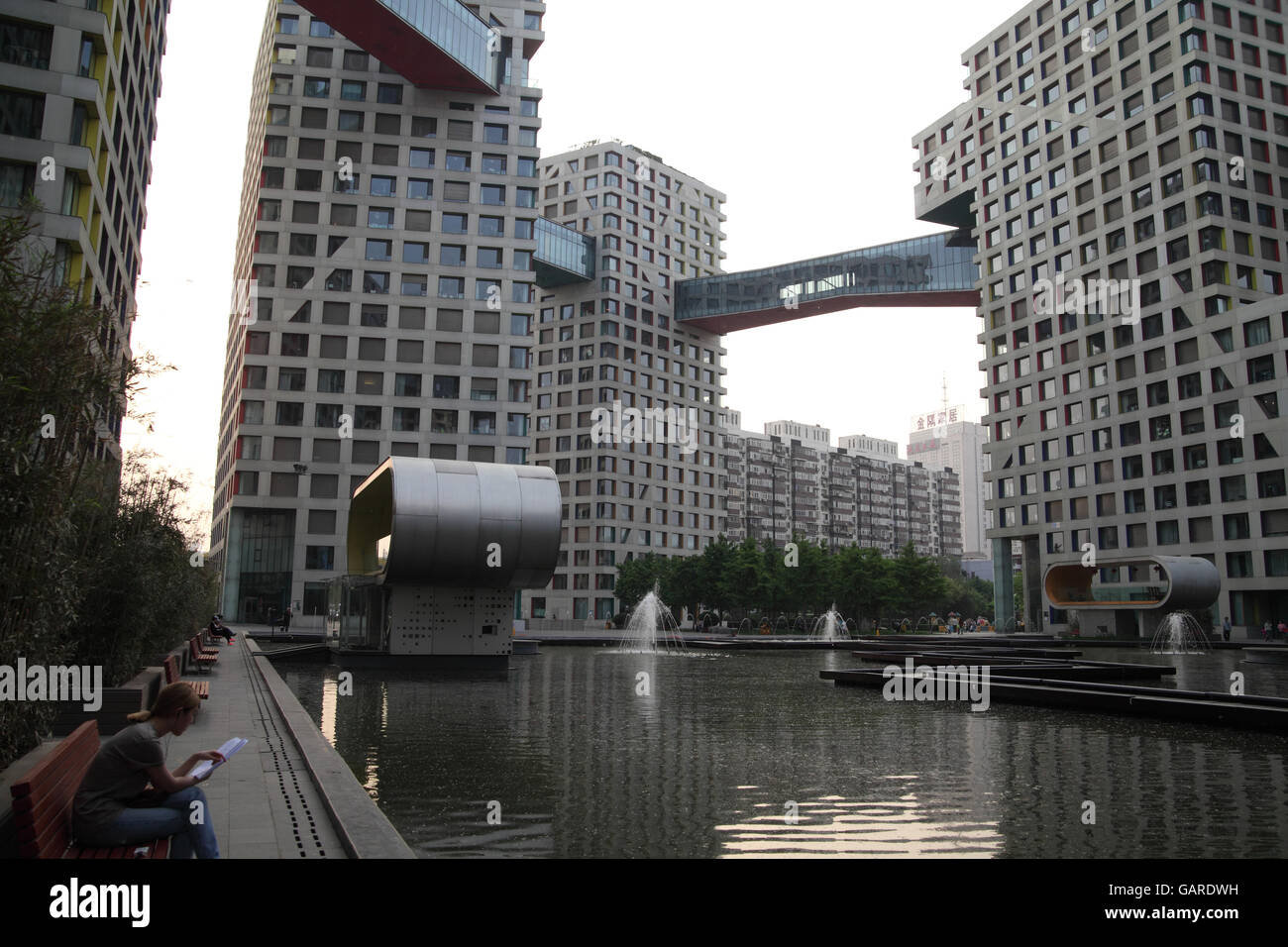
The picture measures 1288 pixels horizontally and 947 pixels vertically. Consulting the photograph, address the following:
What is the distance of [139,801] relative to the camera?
5.44 m

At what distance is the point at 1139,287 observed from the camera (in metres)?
62.2

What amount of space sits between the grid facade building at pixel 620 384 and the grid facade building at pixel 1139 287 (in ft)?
119

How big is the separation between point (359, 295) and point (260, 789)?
6068 centimetres

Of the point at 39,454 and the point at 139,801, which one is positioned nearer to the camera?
the point at 139,801

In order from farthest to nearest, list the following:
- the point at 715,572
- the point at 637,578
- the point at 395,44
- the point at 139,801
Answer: the point at 637,578, the point at 715,572, the point at 395,44, the point at 139,801

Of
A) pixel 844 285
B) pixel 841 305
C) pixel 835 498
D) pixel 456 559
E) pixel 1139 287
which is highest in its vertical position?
pixel 844 285

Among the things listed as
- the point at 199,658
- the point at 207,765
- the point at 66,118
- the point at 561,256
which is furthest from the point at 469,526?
the point at 561,256

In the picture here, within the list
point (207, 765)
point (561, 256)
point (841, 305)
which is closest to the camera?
point (207, 765)

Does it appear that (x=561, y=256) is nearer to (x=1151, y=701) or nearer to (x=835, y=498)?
(x=1151, y=701)

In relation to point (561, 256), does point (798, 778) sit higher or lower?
lower

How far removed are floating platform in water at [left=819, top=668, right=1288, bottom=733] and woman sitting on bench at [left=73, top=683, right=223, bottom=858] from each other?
13.8 meters

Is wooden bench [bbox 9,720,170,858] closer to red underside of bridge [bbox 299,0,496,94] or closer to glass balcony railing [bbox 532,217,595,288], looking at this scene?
red underside of bridge [bbox 299,0,496,94]

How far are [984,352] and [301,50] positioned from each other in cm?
5692
